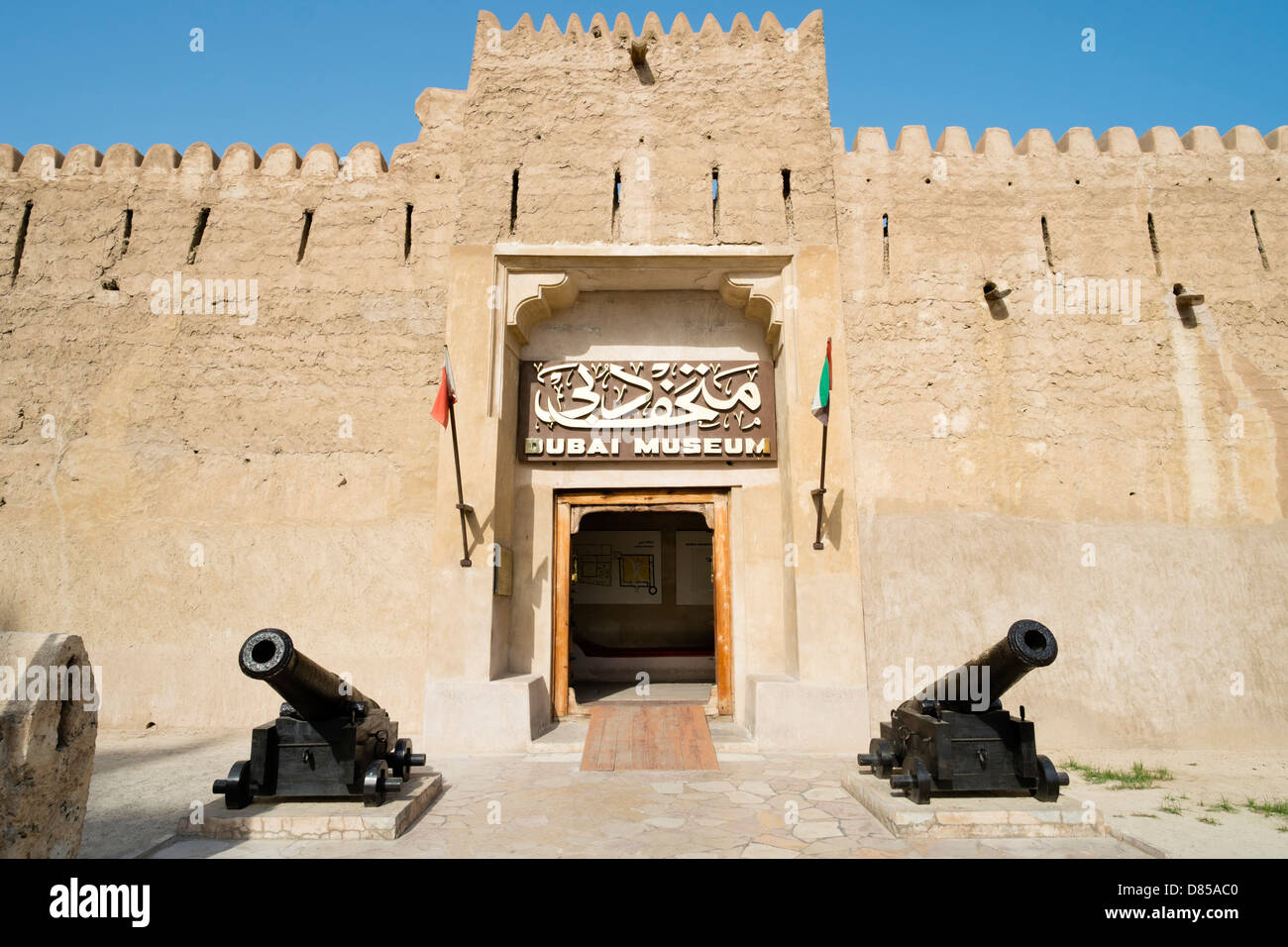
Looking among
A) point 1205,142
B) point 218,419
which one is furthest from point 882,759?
point 1205,142

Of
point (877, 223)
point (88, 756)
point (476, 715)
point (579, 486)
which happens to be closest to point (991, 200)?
point (877, 223)

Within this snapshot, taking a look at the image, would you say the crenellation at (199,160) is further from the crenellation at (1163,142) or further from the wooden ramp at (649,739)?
the crenellation at (1163,142)

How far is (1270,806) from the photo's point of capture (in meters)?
5.32

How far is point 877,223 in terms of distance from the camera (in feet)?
28.4

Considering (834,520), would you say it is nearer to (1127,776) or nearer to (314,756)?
(1127,776)

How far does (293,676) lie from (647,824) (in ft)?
7.73

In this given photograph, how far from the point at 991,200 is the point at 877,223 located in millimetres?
1395

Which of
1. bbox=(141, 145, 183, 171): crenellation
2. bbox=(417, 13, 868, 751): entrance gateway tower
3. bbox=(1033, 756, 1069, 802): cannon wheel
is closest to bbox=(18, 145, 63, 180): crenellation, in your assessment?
bbox=(141, 145, 183, 171): crenellation

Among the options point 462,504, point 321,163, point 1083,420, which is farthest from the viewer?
point 321,163

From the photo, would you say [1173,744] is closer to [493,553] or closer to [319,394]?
[493,553]

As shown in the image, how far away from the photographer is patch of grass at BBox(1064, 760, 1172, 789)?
600 cm

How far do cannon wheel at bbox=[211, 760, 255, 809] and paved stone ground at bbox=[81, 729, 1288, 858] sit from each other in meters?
0.25

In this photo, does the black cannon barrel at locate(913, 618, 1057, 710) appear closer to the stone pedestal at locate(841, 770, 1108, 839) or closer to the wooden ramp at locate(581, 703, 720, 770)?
the stone pedestal at locate(841, 770, 1108, 839)
